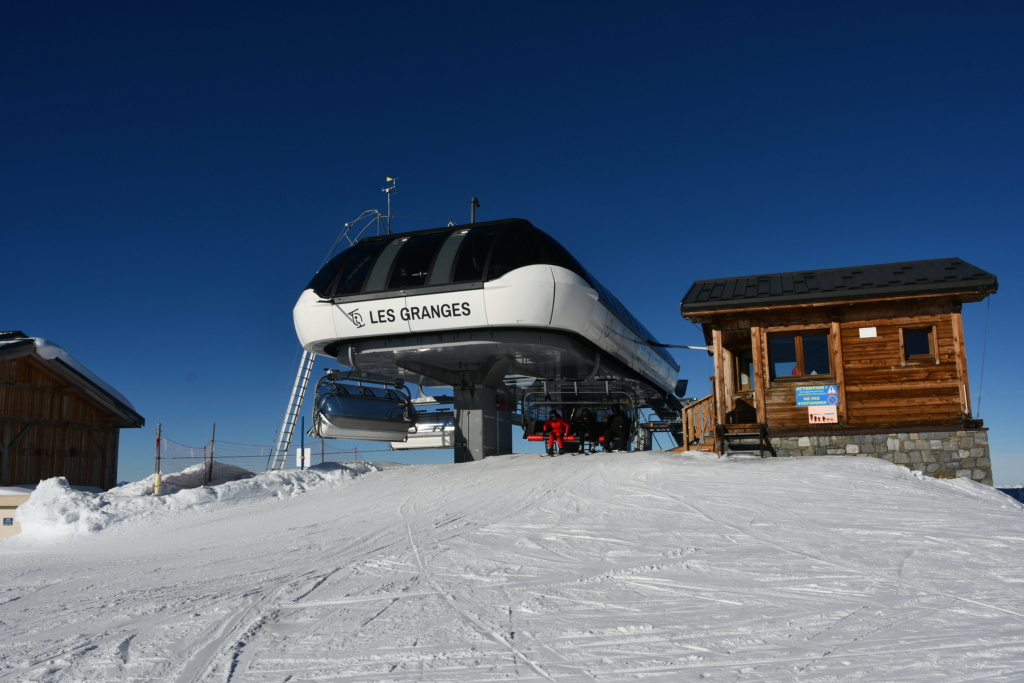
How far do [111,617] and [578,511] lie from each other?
5.65 m

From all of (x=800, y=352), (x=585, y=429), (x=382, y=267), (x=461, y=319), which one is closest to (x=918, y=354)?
(x=800, y=352)

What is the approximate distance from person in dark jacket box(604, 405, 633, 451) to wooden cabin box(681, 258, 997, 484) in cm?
434

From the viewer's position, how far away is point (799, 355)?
15727mm

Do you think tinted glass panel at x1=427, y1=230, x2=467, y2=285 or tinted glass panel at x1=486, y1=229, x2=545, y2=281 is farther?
tinted glass panel at x1=427, y1=230, x2=467, y2=285

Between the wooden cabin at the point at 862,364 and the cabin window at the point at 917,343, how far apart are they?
0.02 m

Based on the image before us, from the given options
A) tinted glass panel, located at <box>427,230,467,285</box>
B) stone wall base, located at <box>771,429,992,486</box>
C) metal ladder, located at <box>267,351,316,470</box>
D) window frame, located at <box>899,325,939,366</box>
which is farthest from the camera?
metal ladder, located at <box>267,351,316,470</box>

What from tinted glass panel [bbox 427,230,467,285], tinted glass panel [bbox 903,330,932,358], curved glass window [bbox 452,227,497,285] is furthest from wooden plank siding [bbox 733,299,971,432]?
tinted glass panel [bbox 427,230,467,285]

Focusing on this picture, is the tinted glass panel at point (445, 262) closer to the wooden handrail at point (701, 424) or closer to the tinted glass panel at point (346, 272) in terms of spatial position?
the tinted glass panel at point (346, 272)

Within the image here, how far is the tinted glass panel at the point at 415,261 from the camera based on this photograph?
19.9m

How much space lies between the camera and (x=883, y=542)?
7477 millimetres

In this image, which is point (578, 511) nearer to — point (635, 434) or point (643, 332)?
point (643, 332)

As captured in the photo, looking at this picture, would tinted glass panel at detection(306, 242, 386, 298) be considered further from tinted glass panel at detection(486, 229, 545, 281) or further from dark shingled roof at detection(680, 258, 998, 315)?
dark shingled roof at detection(680, 258, 998, 315)

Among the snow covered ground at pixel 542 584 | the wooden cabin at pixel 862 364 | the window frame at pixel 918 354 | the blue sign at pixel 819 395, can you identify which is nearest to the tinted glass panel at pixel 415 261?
the wooden cabin at pixel 862 364

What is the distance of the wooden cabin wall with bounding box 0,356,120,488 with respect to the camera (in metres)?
19.7
